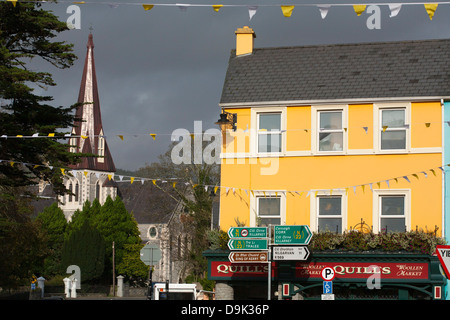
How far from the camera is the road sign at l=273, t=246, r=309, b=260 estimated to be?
2164 cm

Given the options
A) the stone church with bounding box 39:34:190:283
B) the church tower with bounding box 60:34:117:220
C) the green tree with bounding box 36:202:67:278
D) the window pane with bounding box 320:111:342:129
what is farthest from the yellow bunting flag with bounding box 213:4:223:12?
the church tower with bounding box 60:34:117:220

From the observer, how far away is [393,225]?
23266 mm

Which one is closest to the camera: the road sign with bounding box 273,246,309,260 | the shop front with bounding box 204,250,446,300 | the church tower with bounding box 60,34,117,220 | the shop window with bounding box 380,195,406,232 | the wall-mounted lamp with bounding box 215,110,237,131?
the road sign with bounding box 273,246,309,260

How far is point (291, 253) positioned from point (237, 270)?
2905 millimetres

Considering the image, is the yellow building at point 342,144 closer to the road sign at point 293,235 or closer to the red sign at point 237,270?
the red sign at point 237,270

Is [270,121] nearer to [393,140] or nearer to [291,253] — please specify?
[393,140]

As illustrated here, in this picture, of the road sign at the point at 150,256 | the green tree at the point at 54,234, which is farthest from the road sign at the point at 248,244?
the green tree at the point at 54,234

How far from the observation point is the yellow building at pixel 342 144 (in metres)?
23.3

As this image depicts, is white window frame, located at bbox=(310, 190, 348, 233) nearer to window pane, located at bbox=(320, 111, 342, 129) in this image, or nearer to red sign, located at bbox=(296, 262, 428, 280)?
red sign, located at bbox=(296, 262, 428, 280)

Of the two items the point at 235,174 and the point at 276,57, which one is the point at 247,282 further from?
the point at 276,57

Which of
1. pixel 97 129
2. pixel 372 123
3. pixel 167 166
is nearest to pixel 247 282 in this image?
pixel 372 123

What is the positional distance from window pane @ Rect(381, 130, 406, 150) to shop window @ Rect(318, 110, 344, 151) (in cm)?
129

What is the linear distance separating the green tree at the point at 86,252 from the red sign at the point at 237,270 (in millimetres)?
51430

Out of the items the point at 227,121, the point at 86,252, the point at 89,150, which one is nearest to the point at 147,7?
the point at 227,121
